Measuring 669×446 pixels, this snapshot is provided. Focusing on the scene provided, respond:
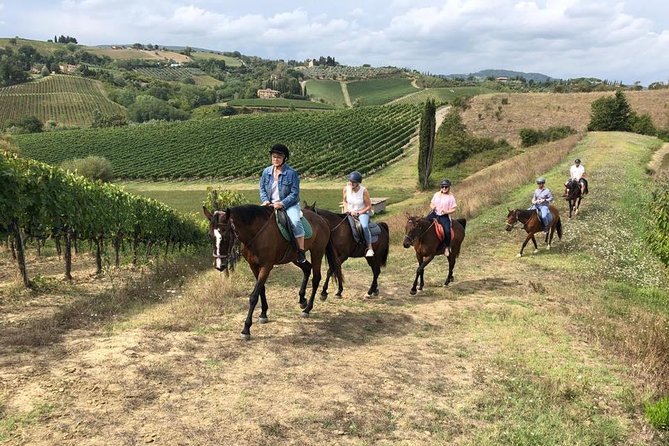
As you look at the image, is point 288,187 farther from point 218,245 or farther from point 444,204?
point 444,204

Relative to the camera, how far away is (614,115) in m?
56.4

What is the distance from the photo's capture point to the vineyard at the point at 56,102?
409 ft

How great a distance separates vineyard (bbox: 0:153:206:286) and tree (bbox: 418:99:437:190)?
3592 cm

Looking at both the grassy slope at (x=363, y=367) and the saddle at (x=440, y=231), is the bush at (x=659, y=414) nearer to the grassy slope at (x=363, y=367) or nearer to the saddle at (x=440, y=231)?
the grassy slope at (x=363, y=367)

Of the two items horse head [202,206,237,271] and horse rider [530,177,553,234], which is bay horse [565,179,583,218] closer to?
horse rider [530,177,553,234]

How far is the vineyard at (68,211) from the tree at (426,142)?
35.9 metres

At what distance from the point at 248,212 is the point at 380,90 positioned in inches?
7137

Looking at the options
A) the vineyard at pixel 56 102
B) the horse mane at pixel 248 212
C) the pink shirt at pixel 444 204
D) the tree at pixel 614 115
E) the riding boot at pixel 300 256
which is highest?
the vineyard at pixel 56 102

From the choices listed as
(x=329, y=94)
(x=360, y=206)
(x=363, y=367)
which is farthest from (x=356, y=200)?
(x=329, y=94)

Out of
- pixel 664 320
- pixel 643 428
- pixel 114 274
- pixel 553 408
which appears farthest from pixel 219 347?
pixel 114 274

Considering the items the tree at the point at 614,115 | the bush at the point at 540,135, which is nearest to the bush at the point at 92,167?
the bush at the point at 540,135

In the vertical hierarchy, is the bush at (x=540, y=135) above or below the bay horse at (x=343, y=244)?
above

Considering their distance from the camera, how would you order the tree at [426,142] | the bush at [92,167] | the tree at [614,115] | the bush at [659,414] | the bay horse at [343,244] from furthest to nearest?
the bush at [92,167]
the tree at [614,115]
the tree at [426,142]
the bay horse at [343,244]
the bush at [659,414]

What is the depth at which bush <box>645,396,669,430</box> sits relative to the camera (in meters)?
5.51
